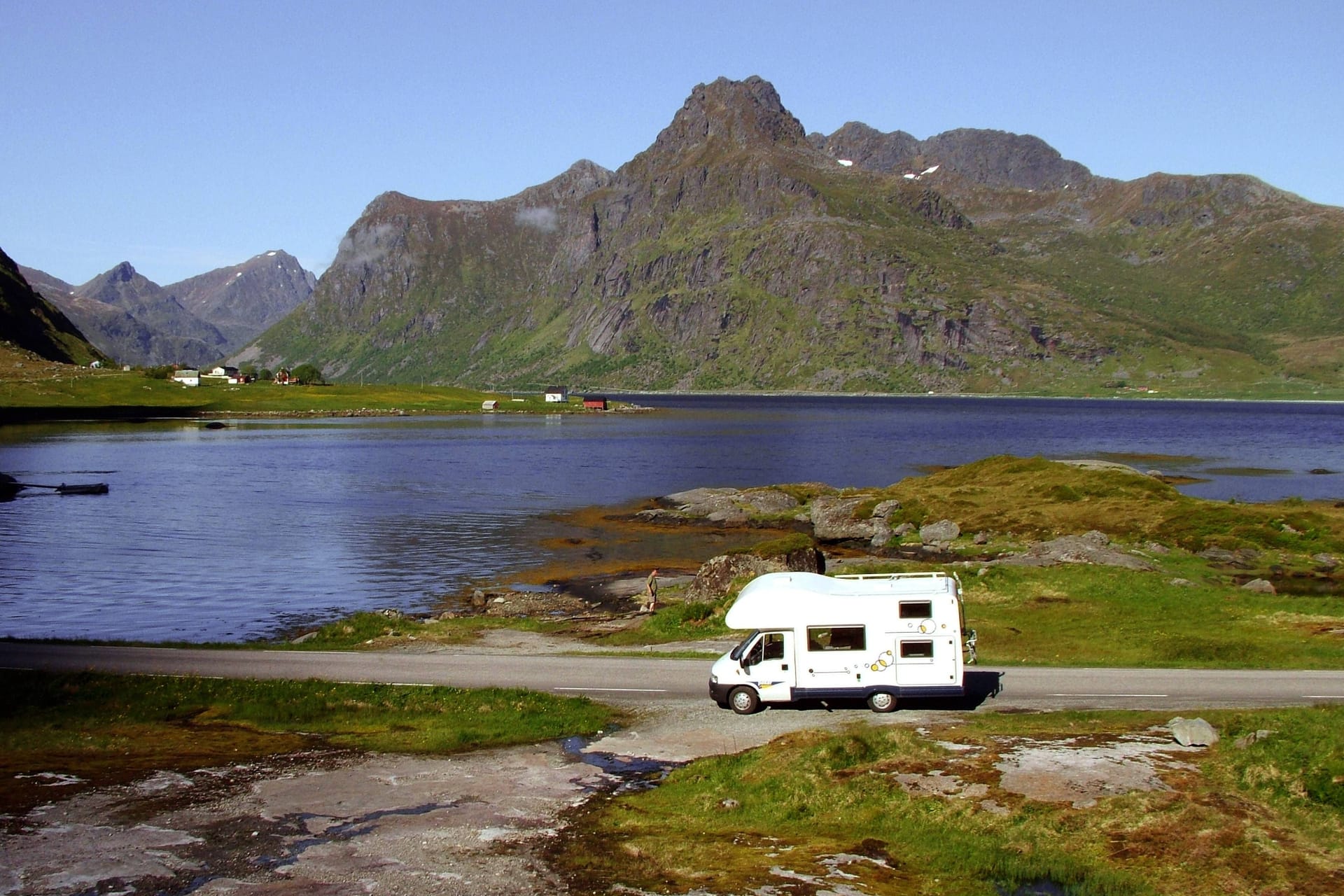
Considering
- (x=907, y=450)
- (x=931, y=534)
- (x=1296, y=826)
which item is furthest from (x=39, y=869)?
(x=907, y=450)

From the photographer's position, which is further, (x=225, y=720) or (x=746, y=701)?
(x=225, y=720)

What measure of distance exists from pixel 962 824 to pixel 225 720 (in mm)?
19864

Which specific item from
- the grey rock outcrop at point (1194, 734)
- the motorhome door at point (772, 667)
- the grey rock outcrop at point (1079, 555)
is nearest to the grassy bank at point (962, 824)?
the grey rock outcrop at point (1194, 734)

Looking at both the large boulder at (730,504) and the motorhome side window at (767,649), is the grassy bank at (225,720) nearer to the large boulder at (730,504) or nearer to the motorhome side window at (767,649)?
the motorhome side window at (767,649)

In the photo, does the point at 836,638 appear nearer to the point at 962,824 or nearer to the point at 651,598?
the point at 962,824

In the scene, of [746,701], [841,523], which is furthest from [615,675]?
[841,523]

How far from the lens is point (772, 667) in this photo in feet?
93.6

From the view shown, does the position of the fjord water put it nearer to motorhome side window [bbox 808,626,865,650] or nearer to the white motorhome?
the white motorhome

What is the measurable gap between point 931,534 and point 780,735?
46420 millimetres

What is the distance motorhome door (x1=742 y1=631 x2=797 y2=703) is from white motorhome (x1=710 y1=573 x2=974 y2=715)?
19 millimetres

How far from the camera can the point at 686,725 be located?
2814 cm

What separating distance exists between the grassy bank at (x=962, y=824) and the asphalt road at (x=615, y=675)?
447cm

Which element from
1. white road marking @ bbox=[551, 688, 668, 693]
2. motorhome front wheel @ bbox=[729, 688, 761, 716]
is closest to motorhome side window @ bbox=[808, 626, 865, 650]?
motorhome front wheel @ bbox=[729, 688, 761, 716]

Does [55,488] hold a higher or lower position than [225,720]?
higher
